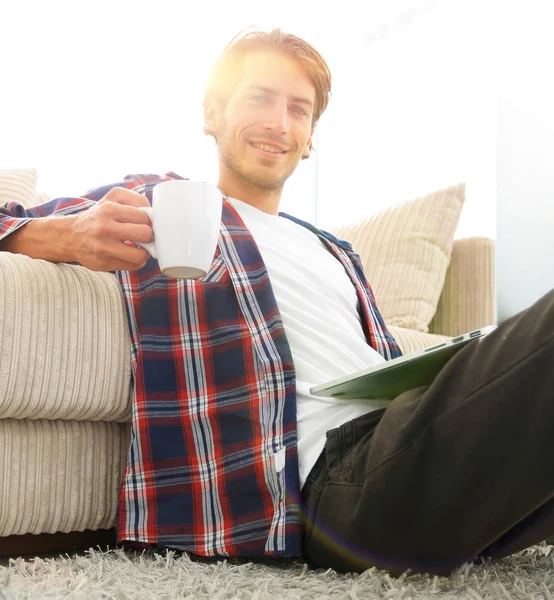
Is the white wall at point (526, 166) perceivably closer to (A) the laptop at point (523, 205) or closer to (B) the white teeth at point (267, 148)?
(A) the laptop at point (523, 205)

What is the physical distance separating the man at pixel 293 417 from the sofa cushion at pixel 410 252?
0.63 m

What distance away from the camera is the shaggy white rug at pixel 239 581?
0.73 m

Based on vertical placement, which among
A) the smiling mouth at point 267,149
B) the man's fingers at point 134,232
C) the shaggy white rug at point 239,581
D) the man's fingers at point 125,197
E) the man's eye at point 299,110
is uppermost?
the man's eye at point 299,110

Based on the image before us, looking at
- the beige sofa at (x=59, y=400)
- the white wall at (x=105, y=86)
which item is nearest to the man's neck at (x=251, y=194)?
the beige sofa at (x=59, y=400)

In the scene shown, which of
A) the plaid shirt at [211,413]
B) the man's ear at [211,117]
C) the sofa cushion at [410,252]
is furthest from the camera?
the sofa cushion at [410,252]

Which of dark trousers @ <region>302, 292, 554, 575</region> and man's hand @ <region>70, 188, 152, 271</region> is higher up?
man's hand @ <region>70, 188, 152, 271</region>

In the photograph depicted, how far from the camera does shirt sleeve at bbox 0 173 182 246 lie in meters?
1.06

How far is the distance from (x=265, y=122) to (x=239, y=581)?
0.88m

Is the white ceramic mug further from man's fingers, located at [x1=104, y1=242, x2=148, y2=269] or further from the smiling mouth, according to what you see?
the smiling mouth

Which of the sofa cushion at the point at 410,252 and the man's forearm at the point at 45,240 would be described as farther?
the sofa cushion at the point at 410,252

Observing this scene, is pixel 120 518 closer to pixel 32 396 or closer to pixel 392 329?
pixel 32 396

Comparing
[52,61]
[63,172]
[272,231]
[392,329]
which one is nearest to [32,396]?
[272,231]

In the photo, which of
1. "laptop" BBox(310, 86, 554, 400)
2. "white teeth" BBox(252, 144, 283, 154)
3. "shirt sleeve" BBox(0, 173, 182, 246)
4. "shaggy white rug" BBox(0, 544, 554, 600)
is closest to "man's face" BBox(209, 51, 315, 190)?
"white teeth" BBox(252, 144, 283, 154)

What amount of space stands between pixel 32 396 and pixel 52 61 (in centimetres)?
233
